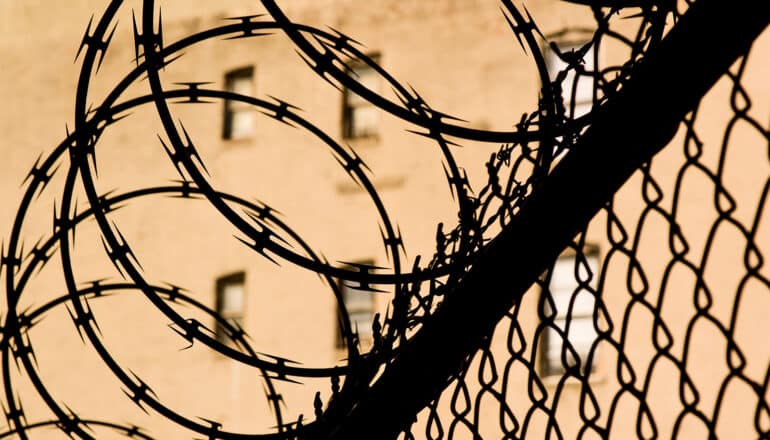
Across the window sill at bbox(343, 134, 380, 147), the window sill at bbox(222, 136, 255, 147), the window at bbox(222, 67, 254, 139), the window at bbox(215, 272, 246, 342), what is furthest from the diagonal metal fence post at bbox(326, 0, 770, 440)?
the window at bbox(222, 67, 254, 139)

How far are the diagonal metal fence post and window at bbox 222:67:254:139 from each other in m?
17.6

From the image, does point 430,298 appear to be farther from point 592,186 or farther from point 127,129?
point 127,129

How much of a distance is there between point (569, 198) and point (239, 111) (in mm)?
18189

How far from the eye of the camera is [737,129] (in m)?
15.1

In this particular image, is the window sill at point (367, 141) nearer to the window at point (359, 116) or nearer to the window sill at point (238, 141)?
the window at point (359, 116)

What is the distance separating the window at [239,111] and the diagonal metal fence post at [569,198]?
17.6 metres

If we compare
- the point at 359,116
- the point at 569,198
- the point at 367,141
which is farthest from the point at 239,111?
the point at 569,198

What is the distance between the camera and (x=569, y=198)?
5.36 ft

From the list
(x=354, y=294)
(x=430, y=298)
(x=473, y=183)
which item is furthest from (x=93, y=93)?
(x=430, y=298)

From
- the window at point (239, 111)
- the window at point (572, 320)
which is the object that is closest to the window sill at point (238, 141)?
the window at point (239, 111)

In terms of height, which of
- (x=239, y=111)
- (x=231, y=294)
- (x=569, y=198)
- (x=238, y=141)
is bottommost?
(x=569, y=198)

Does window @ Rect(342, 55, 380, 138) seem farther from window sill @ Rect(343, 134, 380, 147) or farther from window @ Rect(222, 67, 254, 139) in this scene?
window @ Rect(222, 67, 254, 139)

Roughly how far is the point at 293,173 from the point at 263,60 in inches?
79.6

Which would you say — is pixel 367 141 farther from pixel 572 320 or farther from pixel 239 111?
pixel 572 320
